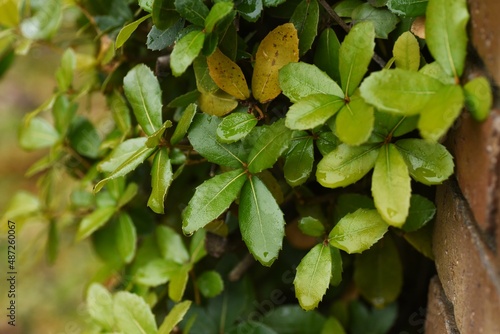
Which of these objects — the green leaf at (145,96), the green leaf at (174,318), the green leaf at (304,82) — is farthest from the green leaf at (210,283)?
the green leaf at (304,82)

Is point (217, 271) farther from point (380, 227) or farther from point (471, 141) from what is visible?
point (471, 141)

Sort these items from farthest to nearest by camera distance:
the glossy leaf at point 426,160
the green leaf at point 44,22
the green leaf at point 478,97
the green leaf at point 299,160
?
the green leaf at point 44,22, the green leaf at point 299,160, the glossy leaf at point 426,160, the green leaf at point 478,97

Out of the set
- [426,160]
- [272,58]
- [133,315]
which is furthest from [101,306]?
[426,160]

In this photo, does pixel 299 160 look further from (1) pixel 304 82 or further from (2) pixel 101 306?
(2) pixel 101 306

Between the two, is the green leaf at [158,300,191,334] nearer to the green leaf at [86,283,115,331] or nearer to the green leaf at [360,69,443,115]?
the green leaf at [86,283,115,331]

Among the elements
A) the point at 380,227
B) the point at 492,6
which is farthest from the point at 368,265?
the point at 492,6

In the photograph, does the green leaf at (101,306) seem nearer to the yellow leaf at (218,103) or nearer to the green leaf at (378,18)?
the yellow leaf at (218,103)
